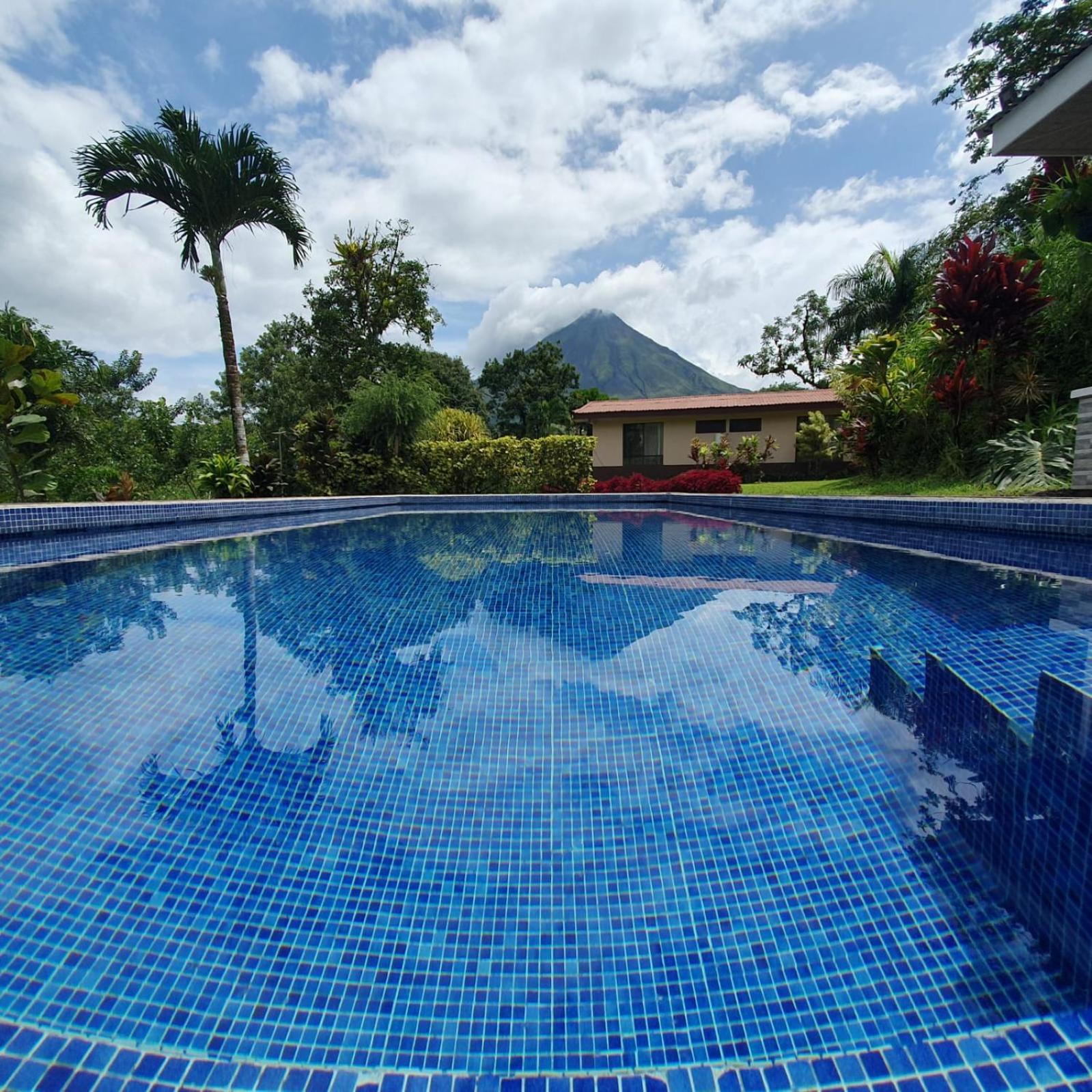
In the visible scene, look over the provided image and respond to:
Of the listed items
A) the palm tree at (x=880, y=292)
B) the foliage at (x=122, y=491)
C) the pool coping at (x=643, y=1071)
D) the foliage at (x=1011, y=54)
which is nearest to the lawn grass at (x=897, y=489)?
the pool coping at (x=643, y=1071)

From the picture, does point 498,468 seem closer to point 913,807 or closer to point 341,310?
point 341,310

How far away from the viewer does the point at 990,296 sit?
823cm

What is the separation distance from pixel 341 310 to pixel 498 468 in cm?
1180

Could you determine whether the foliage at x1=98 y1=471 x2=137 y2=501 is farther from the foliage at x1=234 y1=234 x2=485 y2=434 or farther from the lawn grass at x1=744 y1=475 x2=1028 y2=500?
the lawn grass at x1=744 y1=475 x2=1028 y2=500

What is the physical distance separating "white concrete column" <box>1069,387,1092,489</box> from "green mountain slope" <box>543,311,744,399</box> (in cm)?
15728

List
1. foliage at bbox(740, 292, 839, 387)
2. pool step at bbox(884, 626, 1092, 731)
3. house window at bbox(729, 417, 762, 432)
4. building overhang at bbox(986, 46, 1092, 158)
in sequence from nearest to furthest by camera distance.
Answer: pool step at bbox(884, 626, 1092, 731)
building overhang at bbox(986, 46, 1092, 158)
house window at bbox(729, 417, 762, 432)
foliage at bbox(740, 292, 839, 387)

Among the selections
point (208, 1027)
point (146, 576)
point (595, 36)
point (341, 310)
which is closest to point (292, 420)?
point (341, 310)

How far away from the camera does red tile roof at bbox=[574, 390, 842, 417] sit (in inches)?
787

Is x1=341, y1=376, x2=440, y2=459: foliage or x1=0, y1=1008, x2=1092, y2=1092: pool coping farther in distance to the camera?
x1=341, y1=376, x2=440, y2=459: foliage

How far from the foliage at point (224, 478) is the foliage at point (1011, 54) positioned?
2067 cm

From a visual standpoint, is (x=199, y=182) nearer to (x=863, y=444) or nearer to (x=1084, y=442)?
(x=863, y=444)

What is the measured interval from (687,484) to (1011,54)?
15.8 metres

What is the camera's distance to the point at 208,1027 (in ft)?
5.02

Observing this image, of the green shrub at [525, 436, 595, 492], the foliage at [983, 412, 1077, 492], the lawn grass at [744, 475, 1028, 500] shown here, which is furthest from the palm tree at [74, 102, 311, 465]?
the foliage at [983, 412, 1077, 492]
